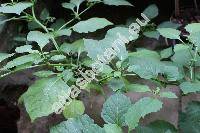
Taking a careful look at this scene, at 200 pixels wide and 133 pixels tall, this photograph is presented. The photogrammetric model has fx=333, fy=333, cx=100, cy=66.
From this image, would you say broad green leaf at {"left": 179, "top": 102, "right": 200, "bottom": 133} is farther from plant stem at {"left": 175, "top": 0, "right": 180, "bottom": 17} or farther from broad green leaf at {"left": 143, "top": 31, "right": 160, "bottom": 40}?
plant stem at {"left": 175, "top": 0, "right": 180, "bottom": 17}

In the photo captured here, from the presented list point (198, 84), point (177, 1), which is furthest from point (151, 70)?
point (177, 1)

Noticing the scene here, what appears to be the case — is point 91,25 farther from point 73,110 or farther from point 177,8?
point 177,8

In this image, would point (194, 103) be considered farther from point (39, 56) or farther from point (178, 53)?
point (39, 56)

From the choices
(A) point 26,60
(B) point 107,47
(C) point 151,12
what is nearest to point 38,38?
(A) point 26,60

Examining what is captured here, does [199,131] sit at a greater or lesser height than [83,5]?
lesser

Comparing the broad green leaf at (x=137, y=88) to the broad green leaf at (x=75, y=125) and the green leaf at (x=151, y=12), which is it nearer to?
the broad green leaf at (x=75, y=125)

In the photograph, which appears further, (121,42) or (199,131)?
(121,42)
